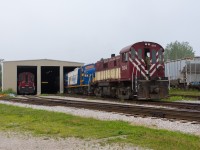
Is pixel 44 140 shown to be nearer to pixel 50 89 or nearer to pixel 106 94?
pixel 106 94

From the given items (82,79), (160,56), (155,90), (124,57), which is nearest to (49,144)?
(155,90)

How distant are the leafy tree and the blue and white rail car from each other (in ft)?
223

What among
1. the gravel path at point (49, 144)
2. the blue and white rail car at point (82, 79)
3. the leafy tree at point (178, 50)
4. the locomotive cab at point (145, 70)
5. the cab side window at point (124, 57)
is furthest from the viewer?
the leafy tree at point (178, 50)

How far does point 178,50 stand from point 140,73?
290ft

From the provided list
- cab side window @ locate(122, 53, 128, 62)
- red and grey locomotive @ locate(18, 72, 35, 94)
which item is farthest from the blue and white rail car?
cab side window @ locate(122, 53, 128, 62)

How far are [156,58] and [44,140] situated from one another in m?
14.6

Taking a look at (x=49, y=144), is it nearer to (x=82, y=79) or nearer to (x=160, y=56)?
(x=160, y=56)

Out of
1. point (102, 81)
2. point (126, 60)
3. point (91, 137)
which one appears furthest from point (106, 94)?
point (91, 137)

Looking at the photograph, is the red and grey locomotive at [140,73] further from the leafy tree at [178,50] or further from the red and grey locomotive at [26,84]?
the leafy tree at [178,50]

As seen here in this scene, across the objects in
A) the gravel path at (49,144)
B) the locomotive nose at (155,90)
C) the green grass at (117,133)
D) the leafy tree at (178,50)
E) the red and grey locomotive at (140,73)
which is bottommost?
the gravel path at (49,144)

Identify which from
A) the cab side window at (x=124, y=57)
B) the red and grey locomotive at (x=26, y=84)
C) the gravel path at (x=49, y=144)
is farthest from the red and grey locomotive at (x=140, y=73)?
the red and grey locomotive at (x=26, y=84)

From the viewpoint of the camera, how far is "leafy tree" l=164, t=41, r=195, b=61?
338 feet

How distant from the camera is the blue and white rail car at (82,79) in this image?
29953 millimetres

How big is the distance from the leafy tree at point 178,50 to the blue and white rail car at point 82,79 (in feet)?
223
